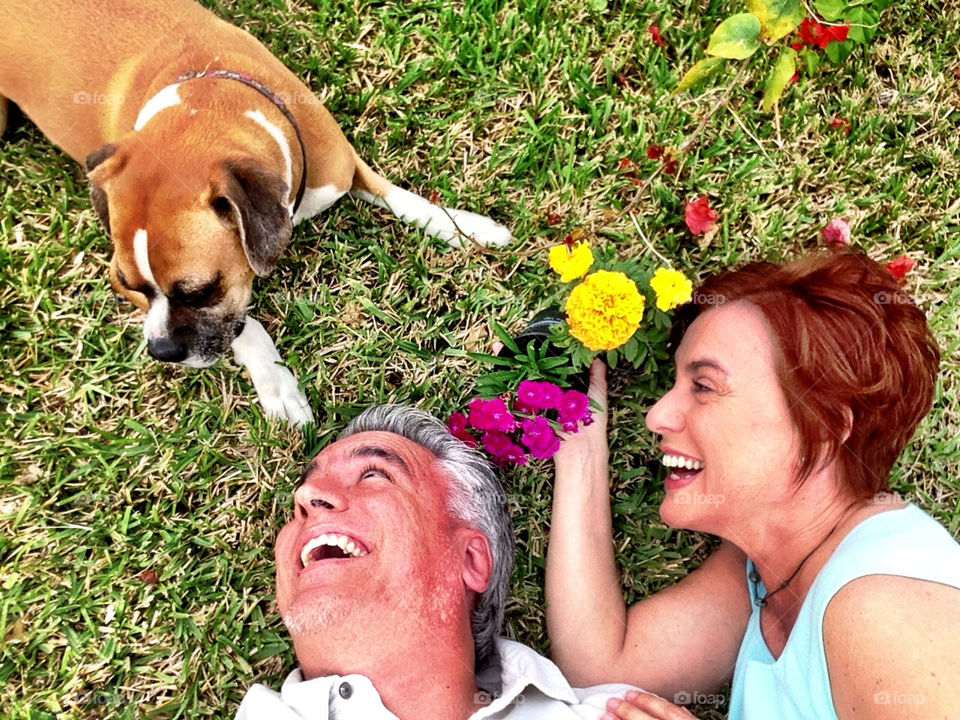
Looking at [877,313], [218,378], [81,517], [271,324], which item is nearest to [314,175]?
[271,324]

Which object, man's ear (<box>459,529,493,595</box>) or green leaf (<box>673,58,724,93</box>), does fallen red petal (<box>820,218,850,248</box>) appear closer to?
green leaf (<box>673,58,724,93</box>)

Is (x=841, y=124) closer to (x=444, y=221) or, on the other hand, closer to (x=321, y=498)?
(x=444, y=221)

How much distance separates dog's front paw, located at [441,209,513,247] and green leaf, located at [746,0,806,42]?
1.50 m

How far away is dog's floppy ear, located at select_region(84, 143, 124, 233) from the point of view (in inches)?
111

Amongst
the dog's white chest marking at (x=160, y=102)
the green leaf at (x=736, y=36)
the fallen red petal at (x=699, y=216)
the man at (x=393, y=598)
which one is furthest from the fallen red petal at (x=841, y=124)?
the dog's white chest marking at (x=160, y=102)

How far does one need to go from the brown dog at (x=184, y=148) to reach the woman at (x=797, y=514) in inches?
69.5

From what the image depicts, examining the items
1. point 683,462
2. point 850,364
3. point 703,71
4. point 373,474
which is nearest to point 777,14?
point 703,71

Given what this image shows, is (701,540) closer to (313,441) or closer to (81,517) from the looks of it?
(313,441)

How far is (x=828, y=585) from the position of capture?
8.87 ft

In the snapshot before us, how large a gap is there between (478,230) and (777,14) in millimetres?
1630

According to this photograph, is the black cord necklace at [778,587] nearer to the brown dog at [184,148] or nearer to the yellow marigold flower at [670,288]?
the yellow marigold flower at [670,288]

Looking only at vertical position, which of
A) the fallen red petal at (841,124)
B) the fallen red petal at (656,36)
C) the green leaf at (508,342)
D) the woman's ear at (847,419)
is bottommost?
the green leaf at (508,342)

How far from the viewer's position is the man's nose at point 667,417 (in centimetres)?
306

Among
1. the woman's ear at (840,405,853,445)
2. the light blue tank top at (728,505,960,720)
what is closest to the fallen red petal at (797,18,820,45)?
the woman's ear at (840,405,853,445)
